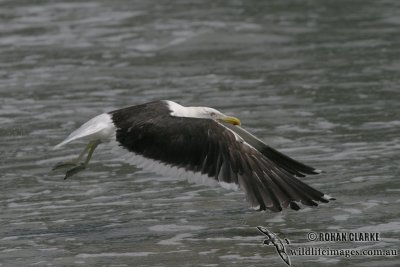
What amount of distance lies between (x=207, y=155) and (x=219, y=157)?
4.4 inches

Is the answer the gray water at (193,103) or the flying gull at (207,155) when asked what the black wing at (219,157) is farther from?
the gray water at (193,103)

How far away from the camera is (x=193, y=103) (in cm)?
1484

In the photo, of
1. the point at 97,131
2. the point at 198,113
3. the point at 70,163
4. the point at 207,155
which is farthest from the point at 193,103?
the point at 207,155

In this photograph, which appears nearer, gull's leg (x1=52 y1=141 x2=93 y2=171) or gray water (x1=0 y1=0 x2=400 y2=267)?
gray water (x1=0 y1=0 x2=400 y2=267)

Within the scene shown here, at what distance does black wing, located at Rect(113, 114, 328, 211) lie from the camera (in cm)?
954

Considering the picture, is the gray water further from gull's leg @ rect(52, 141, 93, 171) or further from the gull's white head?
the gull's white head

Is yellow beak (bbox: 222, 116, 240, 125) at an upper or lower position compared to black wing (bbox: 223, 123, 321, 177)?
upper

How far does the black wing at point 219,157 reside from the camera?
9.54m

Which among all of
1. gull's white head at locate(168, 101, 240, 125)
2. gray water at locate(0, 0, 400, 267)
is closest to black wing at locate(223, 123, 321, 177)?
gray water at locate(0, 0, 400, 267)

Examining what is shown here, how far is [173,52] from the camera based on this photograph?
18109 mm

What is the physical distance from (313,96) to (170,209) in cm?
497

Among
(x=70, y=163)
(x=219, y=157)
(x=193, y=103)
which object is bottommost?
(x=193, y=103)

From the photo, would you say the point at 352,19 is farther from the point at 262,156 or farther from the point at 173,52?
the point at 262,156

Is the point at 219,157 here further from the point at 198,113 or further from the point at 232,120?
the point at 198,113
